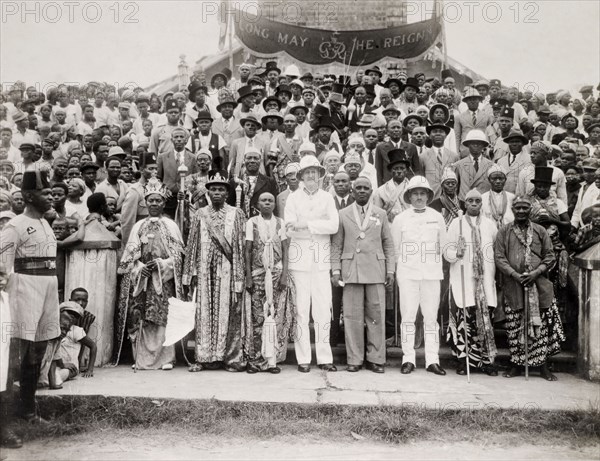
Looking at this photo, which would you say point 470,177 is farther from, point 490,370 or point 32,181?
point 32,181

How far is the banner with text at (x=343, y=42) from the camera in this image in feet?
54.6

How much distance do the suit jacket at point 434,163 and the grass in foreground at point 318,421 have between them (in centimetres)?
369

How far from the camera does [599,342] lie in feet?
21.7

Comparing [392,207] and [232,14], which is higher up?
[232,14]

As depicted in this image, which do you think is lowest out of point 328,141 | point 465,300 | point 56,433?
point 56,433

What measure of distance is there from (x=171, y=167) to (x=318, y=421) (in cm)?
437

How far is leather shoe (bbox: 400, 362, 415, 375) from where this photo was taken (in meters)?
6.71

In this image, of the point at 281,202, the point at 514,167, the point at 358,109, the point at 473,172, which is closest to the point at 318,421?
the point at 281,202

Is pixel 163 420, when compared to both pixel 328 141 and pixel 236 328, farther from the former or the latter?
pixel 328 141

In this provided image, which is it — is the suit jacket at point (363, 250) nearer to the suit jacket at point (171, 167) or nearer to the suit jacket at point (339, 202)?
the suit jacket at point (339, 202)

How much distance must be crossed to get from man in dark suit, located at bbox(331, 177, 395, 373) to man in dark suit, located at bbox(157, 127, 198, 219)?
2.60m

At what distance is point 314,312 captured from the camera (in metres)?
6.86

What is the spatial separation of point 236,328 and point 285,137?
3325 mm

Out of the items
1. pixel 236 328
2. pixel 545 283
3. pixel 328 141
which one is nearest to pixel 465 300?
pixel 545 283
